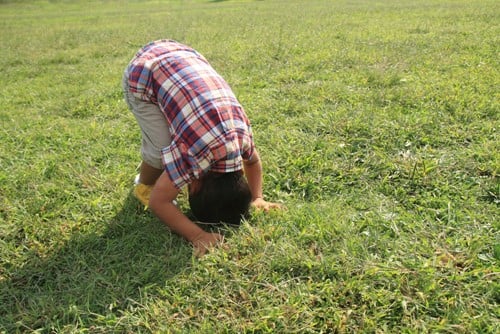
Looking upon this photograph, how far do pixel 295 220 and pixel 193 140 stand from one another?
74 cm

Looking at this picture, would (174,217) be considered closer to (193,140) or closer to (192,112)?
(193,140)

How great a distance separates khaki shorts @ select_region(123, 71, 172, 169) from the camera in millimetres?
2195

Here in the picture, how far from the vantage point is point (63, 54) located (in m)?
6.93

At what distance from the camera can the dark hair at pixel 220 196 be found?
5.85 feet

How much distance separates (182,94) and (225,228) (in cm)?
73

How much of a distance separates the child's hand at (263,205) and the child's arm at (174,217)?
32cm

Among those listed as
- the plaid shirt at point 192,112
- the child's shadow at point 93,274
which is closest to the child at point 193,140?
the plaid shirt at point 192,112

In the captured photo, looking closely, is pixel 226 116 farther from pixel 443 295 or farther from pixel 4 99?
pixel 4 99

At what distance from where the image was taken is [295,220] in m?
2.13

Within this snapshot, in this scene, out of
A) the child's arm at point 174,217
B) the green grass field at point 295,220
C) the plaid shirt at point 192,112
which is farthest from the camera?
the child's arm at point 174,217

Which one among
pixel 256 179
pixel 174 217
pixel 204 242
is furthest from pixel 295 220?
pixel 174 217

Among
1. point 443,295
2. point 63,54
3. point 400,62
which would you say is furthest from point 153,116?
point 63,54

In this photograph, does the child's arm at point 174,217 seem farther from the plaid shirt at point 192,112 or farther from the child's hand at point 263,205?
the child's hand at point 263,205

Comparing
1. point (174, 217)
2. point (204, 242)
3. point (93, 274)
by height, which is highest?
point (174, 217)
